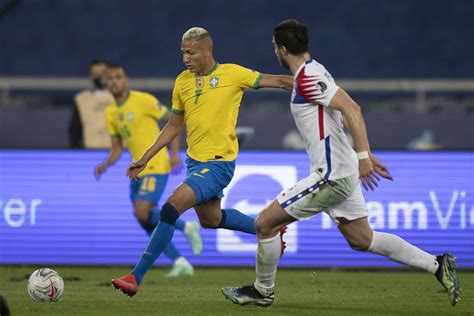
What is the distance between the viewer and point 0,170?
12.9 m

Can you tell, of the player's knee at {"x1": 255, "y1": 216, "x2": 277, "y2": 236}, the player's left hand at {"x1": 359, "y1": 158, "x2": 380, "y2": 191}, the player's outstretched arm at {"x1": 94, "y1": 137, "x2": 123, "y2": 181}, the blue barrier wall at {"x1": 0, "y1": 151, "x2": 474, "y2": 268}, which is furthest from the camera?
the blue barrier wall at {"x1": 0, "y1": 151, "x2": 474, "y2": 268}

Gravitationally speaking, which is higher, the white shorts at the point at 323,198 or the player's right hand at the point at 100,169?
the white shorts at the point at 323,198

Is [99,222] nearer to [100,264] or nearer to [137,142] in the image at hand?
[100,264]

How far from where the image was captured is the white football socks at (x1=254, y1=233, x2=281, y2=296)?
26.4 feet

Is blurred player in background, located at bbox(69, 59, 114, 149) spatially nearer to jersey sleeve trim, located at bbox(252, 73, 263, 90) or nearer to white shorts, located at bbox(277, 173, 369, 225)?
Answer: jersey sleeve trim, located at bbox(252, 73, 263, 90)

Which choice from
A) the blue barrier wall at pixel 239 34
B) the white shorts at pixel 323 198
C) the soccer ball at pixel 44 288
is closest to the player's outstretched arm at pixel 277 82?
the white shorts at pixel 323 198

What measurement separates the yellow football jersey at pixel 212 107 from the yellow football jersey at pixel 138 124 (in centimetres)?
281

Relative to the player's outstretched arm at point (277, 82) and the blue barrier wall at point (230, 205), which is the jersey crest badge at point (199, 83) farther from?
the blue barrier wall at point (230, 205)

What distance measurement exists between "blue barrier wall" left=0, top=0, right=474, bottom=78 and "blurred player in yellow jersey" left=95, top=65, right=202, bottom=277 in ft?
21.7

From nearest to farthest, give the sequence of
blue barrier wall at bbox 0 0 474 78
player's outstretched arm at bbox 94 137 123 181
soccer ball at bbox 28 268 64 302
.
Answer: soccer ball at bbox 28 268 64 302 → player's outstretched arm at bbox 94 137 123 181 → blue barrier wall at bbox 0 0 474 78

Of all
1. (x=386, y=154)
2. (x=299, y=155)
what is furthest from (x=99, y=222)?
(x=386, y=154)

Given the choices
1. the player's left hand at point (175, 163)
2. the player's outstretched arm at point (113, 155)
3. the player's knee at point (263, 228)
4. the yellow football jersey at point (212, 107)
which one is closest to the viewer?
the player's knee at point (263, 228)

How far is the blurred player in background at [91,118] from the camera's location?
47.9 ft

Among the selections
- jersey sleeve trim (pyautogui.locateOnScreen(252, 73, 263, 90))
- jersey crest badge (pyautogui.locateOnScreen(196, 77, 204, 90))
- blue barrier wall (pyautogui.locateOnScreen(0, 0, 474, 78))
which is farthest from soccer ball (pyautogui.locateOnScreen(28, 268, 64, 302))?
→ blue barrier wall (pyautogui.locateOnScreen(0, 0, 474, 78))
